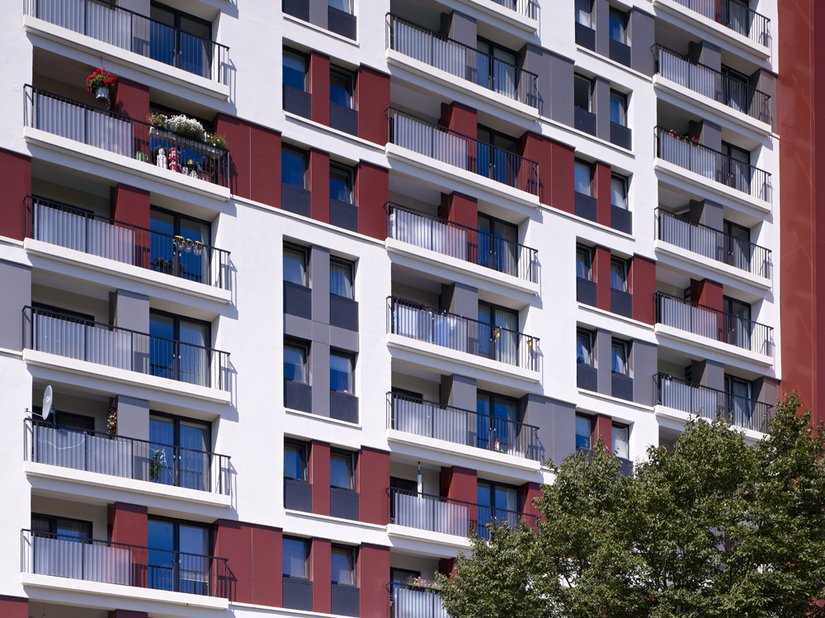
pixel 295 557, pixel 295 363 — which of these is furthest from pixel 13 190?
pixel 295 557

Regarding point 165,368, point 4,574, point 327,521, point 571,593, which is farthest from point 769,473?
point 4,574

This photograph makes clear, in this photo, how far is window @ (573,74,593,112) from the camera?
58031 millimetres

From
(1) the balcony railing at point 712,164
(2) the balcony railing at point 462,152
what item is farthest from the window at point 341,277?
(1) the balcony railing at point 712,164

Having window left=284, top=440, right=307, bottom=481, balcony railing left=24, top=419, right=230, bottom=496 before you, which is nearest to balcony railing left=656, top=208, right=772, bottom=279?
window left=284, top=440, right=307, bottom=481

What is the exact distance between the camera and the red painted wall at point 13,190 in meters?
43.7

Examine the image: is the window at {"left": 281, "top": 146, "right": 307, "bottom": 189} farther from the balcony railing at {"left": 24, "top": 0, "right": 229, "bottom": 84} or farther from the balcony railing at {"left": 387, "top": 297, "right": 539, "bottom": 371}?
the balcony railing at {"left": 387, "top": 297, "right": 539, "bottom": 371}

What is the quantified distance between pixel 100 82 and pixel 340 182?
8.40 metres

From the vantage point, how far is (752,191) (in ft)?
207

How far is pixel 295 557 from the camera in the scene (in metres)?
47.3

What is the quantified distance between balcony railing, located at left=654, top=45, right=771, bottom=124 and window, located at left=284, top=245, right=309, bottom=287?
16.9 meters

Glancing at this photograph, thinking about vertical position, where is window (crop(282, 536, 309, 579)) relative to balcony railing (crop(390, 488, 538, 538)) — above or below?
below

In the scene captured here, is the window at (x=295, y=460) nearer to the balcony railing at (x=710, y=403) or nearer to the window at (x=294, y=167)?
the window at (x=294, y=167)

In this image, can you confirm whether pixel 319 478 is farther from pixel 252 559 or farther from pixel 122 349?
pixel 122 349

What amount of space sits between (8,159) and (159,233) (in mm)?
4613
